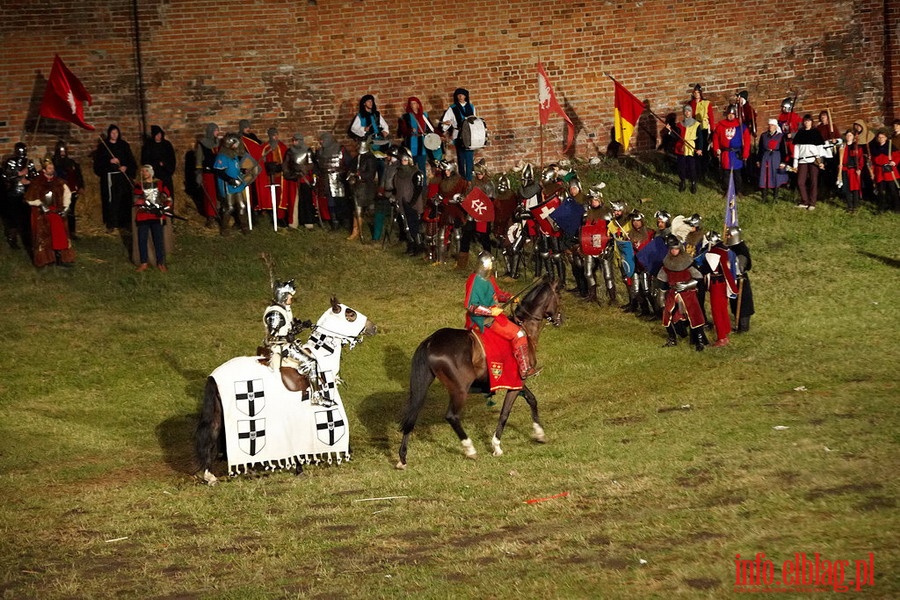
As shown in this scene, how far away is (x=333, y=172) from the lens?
71.3 ft

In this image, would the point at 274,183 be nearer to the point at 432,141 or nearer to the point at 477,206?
the point at 432,141

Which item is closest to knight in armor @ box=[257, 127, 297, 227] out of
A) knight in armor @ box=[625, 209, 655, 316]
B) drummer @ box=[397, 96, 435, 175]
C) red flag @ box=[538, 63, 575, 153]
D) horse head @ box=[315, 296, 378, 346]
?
drummer @ box=[397, 96, 435, 175]

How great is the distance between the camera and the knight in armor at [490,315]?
13.4 metres

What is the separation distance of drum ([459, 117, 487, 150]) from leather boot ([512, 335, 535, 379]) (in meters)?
8.77

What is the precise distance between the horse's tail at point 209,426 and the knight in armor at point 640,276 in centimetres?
758

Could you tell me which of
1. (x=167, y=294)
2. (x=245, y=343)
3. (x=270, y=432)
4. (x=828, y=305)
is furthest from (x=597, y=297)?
(x=270, y=432)

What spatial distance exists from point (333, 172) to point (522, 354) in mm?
9203

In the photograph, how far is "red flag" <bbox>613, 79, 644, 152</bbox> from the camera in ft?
72.3

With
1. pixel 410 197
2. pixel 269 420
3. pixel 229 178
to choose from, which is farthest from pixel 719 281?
pixel 229 178

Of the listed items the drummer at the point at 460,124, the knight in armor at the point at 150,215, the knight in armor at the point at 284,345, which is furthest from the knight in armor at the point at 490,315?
the drummer at the point at 460,124

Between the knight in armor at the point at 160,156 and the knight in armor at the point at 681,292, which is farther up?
the knight in armor at the point at 160,156

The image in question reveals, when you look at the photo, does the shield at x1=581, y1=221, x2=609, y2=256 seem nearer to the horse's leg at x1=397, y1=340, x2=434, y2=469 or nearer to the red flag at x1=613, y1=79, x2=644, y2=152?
the red flag at x1=613, y1=79, x2=644, y2=152

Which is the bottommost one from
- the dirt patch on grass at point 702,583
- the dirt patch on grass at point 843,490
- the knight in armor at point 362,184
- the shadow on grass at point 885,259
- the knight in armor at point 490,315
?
the dirt patch on grass at point 702,583

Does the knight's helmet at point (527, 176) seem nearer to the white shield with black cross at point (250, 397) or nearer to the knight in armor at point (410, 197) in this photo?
the knight in armor at point (410, 197)
